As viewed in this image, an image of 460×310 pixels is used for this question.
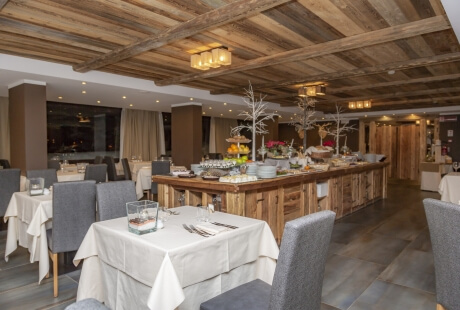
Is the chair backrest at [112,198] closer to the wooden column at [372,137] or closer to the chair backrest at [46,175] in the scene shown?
the chair backrest at [46,175]

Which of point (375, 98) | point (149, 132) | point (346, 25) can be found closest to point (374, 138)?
point (375, 98)

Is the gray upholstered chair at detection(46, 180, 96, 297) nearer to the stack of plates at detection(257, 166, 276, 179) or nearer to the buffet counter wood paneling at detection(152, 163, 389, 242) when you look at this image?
the buffet counter wood paneling at detection(152, 163, 389, 242)

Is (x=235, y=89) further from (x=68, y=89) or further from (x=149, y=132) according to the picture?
(x=149, y=132)

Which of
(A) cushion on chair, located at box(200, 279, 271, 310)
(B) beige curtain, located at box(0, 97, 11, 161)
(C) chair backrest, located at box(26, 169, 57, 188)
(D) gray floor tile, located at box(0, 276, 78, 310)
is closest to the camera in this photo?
(A) cushion on chair, located at box(200, 279, 271, 310)

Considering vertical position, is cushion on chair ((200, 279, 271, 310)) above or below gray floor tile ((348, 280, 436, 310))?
above

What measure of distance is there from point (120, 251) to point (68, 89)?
19.4ft

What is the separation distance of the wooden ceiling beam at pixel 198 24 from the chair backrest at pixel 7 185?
2132mm

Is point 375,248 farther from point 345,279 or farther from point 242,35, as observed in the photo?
point 242,35

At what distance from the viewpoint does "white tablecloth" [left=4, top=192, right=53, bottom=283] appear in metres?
3.13

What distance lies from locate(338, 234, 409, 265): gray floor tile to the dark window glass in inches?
345

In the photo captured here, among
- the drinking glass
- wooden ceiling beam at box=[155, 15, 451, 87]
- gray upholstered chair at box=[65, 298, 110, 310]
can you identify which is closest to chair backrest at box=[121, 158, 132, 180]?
wooden ceiling beam at box=[155, 15, 451, 87]

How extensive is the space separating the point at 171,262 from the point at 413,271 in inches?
118

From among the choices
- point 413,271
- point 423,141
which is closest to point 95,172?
point 413,271

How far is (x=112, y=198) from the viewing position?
9.66 feet
